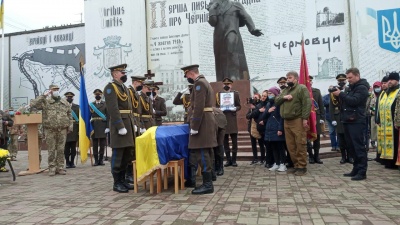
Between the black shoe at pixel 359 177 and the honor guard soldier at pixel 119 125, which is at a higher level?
the honor guard soldier at pixel 119 125

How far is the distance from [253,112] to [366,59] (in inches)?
525

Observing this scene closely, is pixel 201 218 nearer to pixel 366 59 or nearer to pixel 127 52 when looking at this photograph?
pixel 366 59

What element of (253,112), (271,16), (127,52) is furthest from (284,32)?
(253,112)

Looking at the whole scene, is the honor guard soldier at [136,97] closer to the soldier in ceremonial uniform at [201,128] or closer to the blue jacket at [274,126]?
the soldier in ceremonial uniform at [201,128]

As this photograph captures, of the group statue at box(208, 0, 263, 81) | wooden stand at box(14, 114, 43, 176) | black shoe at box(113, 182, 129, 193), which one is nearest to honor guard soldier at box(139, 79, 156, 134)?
black shoe at box(113, 182, 129, 193)

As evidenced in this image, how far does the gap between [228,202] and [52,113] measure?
15.6 ft

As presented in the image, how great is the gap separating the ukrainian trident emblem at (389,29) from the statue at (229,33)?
440 inches

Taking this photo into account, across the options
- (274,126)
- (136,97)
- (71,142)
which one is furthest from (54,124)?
(274,126)

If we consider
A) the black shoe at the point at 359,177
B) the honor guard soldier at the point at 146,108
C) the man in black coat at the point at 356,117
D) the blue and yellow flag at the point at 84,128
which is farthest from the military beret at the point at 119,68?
the black shoe at the point at 359,177

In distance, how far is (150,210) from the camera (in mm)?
3967

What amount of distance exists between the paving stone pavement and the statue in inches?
183

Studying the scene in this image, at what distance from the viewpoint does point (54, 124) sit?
24.2 ft

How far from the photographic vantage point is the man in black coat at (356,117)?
18.2ft

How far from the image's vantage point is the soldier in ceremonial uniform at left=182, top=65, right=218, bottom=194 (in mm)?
4828
